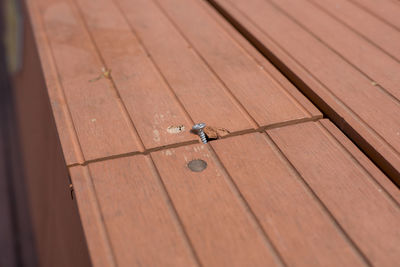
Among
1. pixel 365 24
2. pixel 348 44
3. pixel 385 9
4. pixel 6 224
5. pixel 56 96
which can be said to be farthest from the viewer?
pixel 6 224

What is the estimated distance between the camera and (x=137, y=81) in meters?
1.50

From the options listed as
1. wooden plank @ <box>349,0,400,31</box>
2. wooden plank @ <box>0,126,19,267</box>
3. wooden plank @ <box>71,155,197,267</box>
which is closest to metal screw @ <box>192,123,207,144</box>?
wooden plank @ <box>71,155,197,267</box>

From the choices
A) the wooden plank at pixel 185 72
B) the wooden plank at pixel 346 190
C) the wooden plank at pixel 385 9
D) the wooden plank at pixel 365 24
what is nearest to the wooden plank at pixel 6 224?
the wooden plank at pixel 185 72

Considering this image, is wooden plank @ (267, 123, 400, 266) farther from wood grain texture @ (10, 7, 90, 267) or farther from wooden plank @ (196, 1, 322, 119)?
wood grain texture @ (10, 7, 90, 267)

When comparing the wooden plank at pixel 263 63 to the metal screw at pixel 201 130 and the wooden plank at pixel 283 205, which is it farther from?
the metal screw at pixel 201 130

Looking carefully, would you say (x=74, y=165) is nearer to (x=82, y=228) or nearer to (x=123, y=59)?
(x=82, y=228)

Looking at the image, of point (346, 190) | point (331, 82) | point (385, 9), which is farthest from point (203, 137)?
point (385, 9)

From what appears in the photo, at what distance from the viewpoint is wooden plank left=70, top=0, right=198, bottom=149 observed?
126 centimetres

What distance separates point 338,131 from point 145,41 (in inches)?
33.9

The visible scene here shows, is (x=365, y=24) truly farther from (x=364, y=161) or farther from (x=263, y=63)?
(x=364, y=161)

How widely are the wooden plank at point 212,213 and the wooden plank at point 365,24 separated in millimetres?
896

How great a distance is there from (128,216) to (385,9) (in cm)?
152

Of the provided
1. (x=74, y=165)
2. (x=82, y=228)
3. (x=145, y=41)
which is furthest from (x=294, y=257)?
(x=145, y=41)

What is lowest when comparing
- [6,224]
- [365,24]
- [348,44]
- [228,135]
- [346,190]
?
[346,190]
